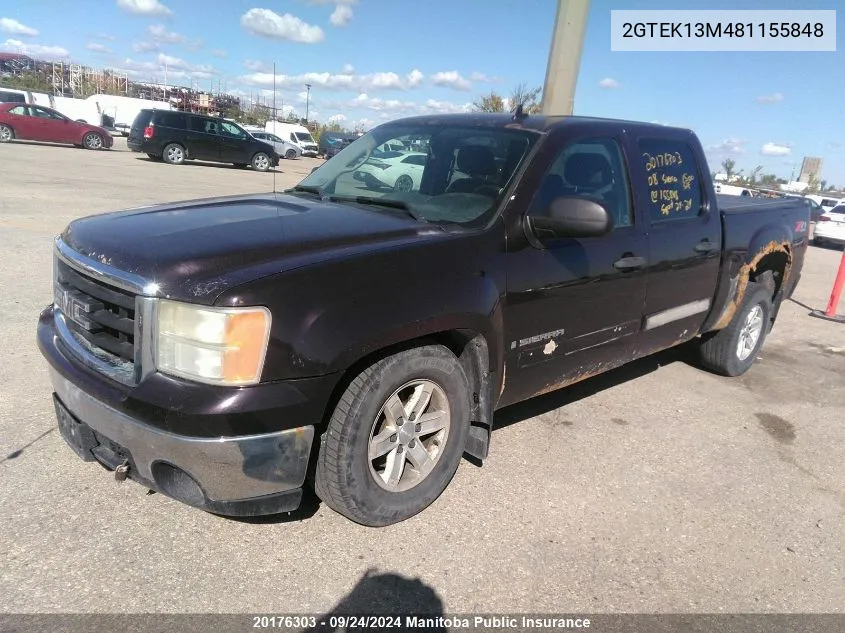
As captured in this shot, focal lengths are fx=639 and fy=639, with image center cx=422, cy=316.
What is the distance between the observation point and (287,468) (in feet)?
7.89

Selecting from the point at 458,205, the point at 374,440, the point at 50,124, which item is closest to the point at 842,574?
the point at 374,440

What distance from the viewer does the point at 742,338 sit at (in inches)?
212

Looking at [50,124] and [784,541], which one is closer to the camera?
[784,541]

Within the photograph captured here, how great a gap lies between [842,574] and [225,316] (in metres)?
2.87

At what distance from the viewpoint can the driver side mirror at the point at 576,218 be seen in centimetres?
299

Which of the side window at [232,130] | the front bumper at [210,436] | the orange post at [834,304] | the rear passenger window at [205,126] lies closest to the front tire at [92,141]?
the rear passenger window at [205,126]

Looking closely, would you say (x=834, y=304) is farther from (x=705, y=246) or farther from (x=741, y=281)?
(x=705, y=246)

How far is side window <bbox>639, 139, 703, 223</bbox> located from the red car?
26742 mm

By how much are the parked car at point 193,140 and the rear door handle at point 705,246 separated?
18486 millimetres

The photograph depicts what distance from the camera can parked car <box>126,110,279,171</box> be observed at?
22312 mm

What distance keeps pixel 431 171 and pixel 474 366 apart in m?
1.19

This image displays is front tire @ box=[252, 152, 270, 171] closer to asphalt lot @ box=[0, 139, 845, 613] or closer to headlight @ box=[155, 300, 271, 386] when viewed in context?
asphalt lot @ box=[0, 139, 845, 613]

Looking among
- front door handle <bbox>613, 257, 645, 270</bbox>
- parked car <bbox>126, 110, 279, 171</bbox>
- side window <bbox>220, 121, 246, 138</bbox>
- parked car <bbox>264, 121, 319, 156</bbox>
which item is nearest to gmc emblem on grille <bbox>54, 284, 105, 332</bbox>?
front door handle <bbox>613, 257, 645, 270</bbox>

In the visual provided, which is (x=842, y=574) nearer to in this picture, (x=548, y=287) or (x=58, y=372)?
(x=548, y=287)
